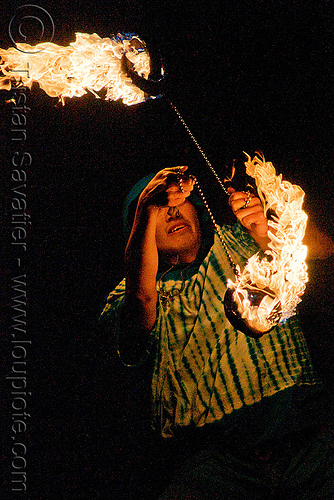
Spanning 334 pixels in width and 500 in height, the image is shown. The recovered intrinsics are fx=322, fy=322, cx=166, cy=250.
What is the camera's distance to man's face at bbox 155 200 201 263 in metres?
2.45

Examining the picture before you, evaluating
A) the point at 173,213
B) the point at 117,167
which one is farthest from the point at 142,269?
the point at 117,167

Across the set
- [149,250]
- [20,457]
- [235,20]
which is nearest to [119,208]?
[149,250]

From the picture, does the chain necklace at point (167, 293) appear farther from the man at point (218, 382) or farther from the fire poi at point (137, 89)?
the fire poi at point (137, 89)

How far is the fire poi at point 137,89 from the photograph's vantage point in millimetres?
1766

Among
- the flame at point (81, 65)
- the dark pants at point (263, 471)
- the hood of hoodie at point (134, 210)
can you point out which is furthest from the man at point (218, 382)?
the flame at point (81, 65)

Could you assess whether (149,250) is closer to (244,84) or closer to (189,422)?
(189,422)

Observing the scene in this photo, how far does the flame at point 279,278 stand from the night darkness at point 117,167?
39.0 inches

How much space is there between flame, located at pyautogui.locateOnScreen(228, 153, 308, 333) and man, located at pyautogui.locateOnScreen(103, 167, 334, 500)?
0.29m

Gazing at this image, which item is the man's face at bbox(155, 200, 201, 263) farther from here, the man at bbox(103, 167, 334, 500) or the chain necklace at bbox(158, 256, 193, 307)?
the chain necklace at bbox(158, 256, 193, 307)

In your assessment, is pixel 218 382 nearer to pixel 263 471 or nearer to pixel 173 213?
pixel 263 471

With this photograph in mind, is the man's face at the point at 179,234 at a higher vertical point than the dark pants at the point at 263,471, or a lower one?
higher

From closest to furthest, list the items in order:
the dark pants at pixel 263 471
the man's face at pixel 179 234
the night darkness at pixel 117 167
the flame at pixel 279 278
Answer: the flame at pixel 279 278 → the dark pants at pixel 263 471 → the man's face at pixel 179 234 → the night darkness at pixel 117 167

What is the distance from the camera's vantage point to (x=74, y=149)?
8.76 ft

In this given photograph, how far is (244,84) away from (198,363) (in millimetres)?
2450
